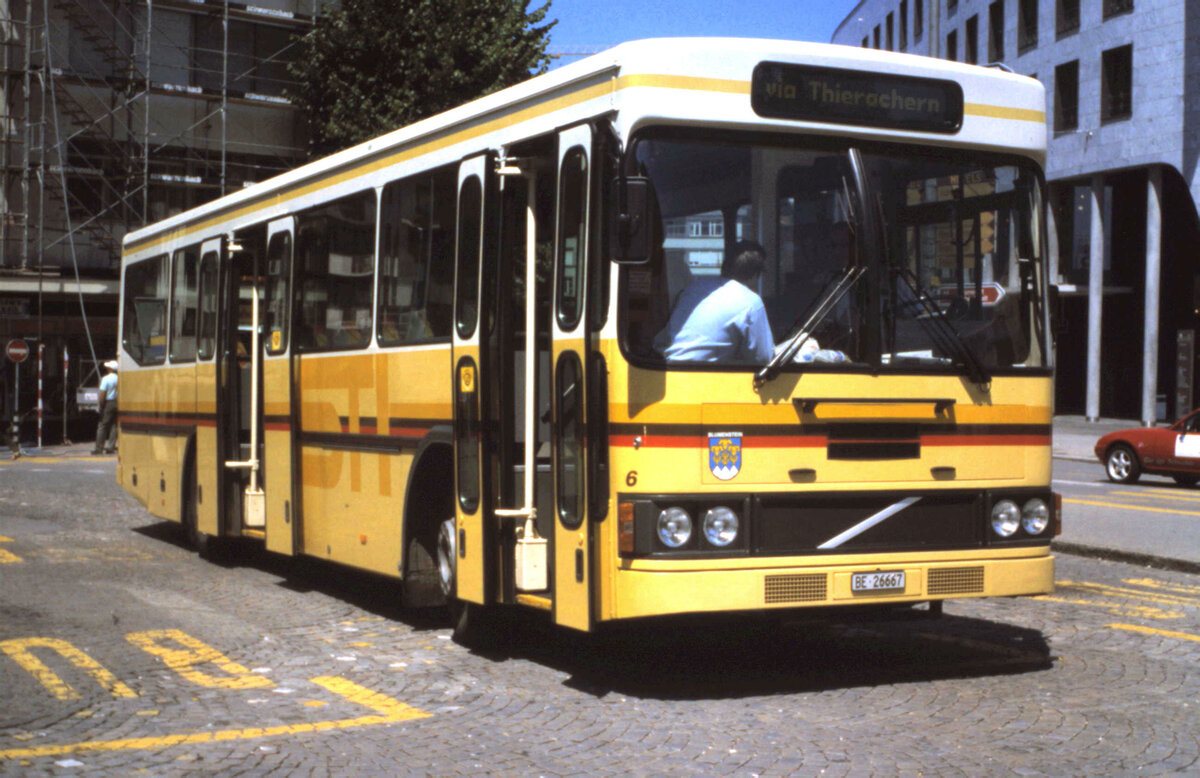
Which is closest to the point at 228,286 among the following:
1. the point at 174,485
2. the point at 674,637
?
the point at 174,485

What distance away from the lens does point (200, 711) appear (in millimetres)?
7137

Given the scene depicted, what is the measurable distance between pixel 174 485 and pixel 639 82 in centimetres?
871

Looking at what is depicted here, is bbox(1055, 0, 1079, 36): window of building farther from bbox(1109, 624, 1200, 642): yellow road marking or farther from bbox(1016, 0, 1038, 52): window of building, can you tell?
bbox(1109, 624, 1200, 642): yellow road marking

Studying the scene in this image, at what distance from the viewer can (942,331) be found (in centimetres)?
769

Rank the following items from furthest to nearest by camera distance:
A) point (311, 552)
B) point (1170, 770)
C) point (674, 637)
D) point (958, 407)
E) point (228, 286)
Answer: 1. point (228, 286)
2. point (311, 552)
3. point (674, 637)
4. point (958, 407)
5. point (1170, 770)

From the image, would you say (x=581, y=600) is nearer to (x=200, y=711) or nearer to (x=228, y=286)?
(x=200, y=711)

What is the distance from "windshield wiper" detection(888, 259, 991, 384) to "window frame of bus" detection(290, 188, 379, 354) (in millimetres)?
3962

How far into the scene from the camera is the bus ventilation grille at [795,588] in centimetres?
724

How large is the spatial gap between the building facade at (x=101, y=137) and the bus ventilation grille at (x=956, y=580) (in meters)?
31.0

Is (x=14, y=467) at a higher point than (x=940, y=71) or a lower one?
lower

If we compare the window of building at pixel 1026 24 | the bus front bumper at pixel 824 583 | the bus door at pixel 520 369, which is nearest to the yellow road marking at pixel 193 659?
the bus door at pixel 520 369

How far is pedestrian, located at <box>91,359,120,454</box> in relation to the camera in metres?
31.0

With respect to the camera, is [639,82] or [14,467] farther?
[14,467]

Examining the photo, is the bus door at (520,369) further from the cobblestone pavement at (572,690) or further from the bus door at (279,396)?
the bus door at (279,396)
